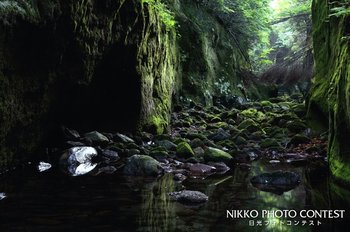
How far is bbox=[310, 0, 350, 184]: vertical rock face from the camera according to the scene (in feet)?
15.8

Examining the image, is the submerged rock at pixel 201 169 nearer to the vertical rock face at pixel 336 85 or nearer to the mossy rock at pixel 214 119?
the vertical rock face at pixel 336 85

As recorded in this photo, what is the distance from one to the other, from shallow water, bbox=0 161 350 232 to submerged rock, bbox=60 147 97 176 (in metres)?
0.29

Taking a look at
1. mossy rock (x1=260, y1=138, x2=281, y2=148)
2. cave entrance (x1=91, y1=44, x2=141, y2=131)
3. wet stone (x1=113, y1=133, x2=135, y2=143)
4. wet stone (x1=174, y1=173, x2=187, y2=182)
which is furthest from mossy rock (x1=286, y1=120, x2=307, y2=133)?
wet stone (x1=174, y1=173, x2=187, y2=182)

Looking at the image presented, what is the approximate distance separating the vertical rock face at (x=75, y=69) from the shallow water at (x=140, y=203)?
0.98 m

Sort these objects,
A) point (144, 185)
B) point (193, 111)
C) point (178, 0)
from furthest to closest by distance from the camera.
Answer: point (178, 0)
point (193, 111)
point (144, 185)

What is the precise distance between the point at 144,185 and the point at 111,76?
143 inches

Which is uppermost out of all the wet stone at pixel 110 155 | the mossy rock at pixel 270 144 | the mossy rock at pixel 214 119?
the mossy rock at pixel 214 119

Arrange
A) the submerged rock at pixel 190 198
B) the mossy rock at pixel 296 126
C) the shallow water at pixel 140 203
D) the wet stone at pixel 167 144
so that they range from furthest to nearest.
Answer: the mossy rock at pixel 296 126, the wet stone at pixel 167 144, the submerged rock at pixel 190 198, the shallow water at pixel 140 203

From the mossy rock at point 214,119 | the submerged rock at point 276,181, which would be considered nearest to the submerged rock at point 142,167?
the submerged rock at point 276,181

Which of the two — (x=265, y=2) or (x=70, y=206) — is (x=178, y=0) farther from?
(x=70, y=206)

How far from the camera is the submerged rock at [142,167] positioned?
531cm

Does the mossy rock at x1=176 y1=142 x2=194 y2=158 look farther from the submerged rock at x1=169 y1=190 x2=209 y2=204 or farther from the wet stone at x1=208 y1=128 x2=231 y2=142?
the submerged rock at x1=169 y1=190 x2=209 y2=204

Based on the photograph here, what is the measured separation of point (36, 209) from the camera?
338 cm

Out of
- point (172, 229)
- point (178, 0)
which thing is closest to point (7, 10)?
point (172, 229)
